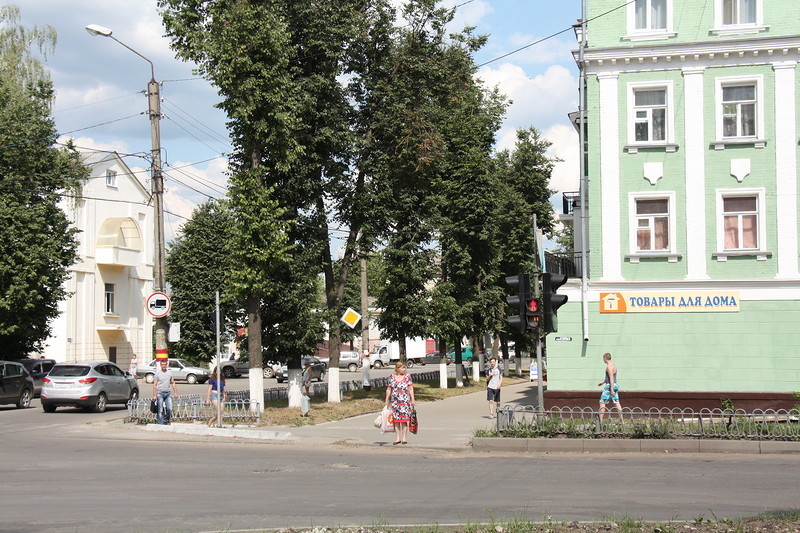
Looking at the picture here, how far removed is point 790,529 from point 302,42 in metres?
22.2

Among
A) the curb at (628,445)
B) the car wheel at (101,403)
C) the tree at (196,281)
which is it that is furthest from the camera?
the tree at (196,281)

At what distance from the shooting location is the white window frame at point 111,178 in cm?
5538

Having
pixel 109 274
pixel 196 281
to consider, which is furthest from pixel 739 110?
pixel 109 274

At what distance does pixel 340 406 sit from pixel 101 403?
8.08 metres

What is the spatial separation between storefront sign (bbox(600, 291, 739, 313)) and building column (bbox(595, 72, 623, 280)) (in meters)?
0.83

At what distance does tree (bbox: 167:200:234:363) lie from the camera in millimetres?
56469

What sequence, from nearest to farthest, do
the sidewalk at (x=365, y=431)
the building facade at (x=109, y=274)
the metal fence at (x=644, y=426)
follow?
1. the metal fence at (x=644, y=426)
2. the sidewalk at (x=365, y=431)
3. the building facade at (x=109, y=274)

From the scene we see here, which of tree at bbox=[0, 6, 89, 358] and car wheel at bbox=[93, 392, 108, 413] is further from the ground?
tree at bbox=[0, 6, 89, 358]

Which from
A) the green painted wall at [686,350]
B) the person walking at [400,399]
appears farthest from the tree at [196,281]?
the person walking at [400,399]

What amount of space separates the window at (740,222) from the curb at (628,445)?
8359 millimetres

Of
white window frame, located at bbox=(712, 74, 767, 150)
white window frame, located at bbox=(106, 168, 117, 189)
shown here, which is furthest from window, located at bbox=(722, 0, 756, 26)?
white window frame, located at bbox=(106, 168, 117, 189)

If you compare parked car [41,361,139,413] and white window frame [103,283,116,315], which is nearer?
parked car [41,361,139,413]

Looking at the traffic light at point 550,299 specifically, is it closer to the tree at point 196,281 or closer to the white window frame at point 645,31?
the white window frame at point 645,31

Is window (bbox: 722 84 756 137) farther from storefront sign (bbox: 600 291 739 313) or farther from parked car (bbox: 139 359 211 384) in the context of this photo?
parked car (bbox: 139 359 211 384)
